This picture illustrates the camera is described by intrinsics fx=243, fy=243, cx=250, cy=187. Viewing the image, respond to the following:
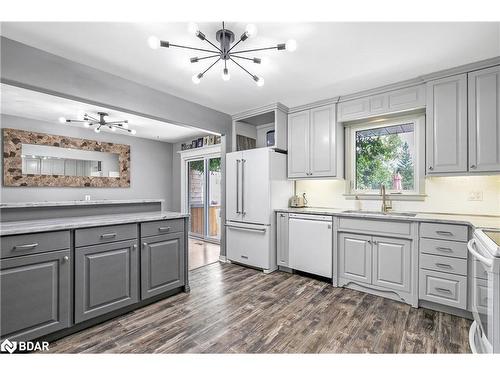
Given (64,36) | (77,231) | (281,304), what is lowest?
(281,304)

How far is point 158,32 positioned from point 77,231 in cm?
174

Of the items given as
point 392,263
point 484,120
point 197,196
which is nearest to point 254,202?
point 392,263

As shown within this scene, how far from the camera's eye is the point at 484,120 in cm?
231

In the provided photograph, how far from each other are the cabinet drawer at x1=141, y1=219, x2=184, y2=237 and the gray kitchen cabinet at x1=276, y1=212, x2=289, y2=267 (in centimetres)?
140

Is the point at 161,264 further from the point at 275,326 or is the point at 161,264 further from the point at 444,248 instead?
the point at 444,248

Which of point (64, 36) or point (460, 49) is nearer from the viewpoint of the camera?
point (64, 36)

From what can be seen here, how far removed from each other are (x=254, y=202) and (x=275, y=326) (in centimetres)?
177

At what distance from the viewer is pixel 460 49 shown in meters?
2.14

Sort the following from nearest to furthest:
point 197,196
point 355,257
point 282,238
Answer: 1. point 355,257
2. point 282,238
3. point 197,196

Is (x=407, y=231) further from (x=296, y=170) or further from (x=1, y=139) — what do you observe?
(x=1, y=139)

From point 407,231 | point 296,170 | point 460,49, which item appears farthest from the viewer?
point 296,170

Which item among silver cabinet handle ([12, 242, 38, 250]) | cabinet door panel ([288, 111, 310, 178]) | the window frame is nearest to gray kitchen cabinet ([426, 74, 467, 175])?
the window frame

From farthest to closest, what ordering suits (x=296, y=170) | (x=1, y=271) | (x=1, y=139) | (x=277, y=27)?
(x=1, y=139) < (x=296, y=170) < (x=277, y=27) < (x=1, y=271)
